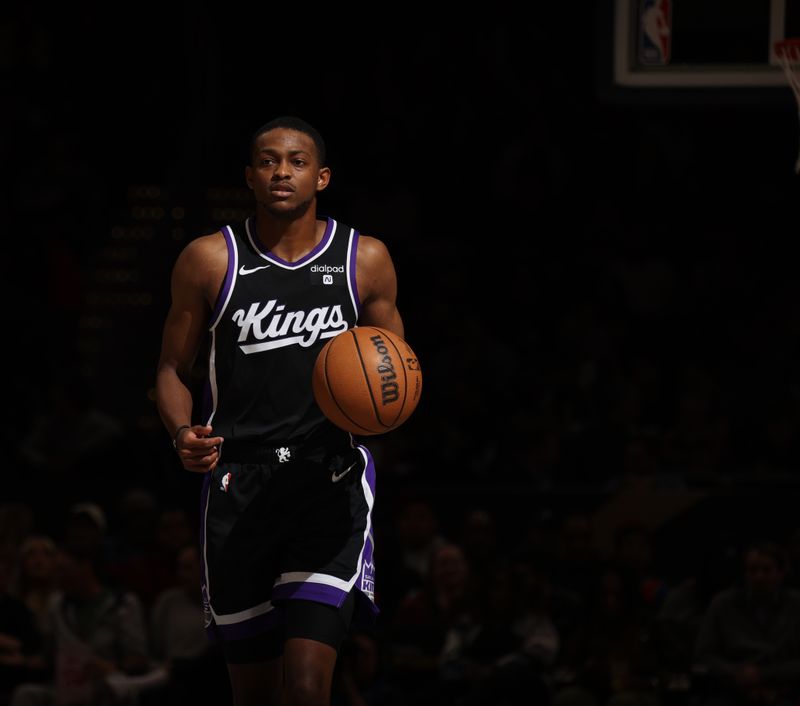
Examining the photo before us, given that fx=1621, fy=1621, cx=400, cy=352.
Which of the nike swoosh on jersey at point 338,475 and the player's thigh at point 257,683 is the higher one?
Result: the nike swoosh on jersey at point 338,475

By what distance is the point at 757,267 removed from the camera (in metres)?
12.6

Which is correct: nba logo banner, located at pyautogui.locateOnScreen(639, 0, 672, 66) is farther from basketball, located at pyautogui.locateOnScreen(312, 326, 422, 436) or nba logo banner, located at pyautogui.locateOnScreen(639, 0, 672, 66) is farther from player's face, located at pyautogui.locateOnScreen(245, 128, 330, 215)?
basketball, located at pyautogui.locateOnScreen(312, 326, 422, 436)

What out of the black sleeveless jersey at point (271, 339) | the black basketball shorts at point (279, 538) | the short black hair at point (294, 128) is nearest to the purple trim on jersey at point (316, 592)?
the black basketball shorts at point (279, 538)

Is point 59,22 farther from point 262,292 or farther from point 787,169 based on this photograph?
point 262,292

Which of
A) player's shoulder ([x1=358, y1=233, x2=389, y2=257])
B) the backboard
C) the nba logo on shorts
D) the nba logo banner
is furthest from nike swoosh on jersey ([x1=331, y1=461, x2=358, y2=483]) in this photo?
the nba logo banner

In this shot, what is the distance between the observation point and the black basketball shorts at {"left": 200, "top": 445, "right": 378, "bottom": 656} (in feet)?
16.9

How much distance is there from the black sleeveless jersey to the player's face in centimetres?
19

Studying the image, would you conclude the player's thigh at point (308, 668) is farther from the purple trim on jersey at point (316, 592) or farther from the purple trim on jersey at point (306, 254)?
the purple trim on jersey at point (306, 254)

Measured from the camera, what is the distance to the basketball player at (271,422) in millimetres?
5160

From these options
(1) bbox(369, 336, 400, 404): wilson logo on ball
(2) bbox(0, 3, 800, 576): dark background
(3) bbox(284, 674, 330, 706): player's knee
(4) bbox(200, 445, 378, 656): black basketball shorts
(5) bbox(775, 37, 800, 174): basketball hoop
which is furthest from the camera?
(2) bbox(0, 3, 800, 576): dark background

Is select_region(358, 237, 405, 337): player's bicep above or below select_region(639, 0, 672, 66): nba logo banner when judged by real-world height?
below

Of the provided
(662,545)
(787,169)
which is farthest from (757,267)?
(662,545)

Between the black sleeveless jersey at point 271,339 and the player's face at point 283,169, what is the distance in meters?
0.19

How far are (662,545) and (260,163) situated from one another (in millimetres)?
5211
